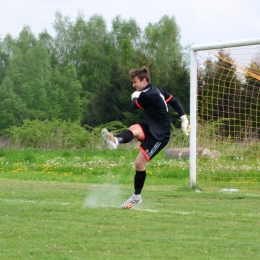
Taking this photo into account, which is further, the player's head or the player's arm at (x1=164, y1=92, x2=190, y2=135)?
the player's arm at (x1=164, y1=92, x2=190, y2=135)

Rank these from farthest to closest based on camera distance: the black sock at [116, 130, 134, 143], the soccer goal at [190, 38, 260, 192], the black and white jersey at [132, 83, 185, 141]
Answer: the soccer goal at [190, 38, 260, 192], the black and white jersey at [132, 83, 185, 141], the black sock at [116, 130, 134, 143]

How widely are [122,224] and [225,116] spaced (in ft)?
23.7

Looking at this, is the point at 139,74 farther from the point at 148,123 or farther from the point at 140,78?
the point at 148,123

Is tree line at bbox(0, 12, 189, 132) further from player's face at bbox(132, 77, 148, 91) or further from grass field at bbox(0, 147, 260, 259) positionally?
player's face at bbox(132, 77, 148, 91)

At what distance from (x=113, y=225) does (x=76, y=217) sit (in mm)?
763

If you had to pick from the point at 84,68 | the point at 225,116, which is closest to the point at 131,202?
the point at 225,116

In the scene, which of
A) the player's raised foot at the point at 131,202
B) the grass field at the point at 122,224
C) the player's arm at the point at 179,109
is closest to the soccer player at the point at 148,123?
the player's raised foot at the point at 131,202

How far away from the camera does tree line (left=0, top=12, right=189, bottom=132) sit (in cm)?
5581

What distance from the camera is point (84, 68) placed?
76500 mm

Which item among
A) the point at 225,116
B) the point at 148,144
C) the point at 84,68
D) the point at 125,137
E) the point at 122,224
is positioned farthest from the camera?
the point at 84,68

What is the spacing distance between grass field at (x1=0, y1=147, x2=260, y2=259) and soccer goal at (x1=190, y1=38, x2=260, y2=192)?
1.16 metres

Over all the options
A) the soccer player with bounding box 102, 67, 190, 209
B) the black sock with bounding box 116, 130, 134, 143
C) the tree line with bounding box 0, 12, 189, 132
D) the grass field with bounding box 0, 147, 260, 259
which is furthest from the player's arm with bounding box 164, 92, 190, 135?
the tree line with bounding box 0, 12, 189, 132

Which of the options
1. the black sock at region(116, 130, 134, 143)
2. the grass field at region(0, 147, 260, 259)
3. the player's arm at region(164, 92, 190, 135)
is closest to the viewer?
the grass field at region(0, 147, 260, 259)

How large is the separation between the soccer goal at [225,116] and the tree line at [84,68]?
121 feet
